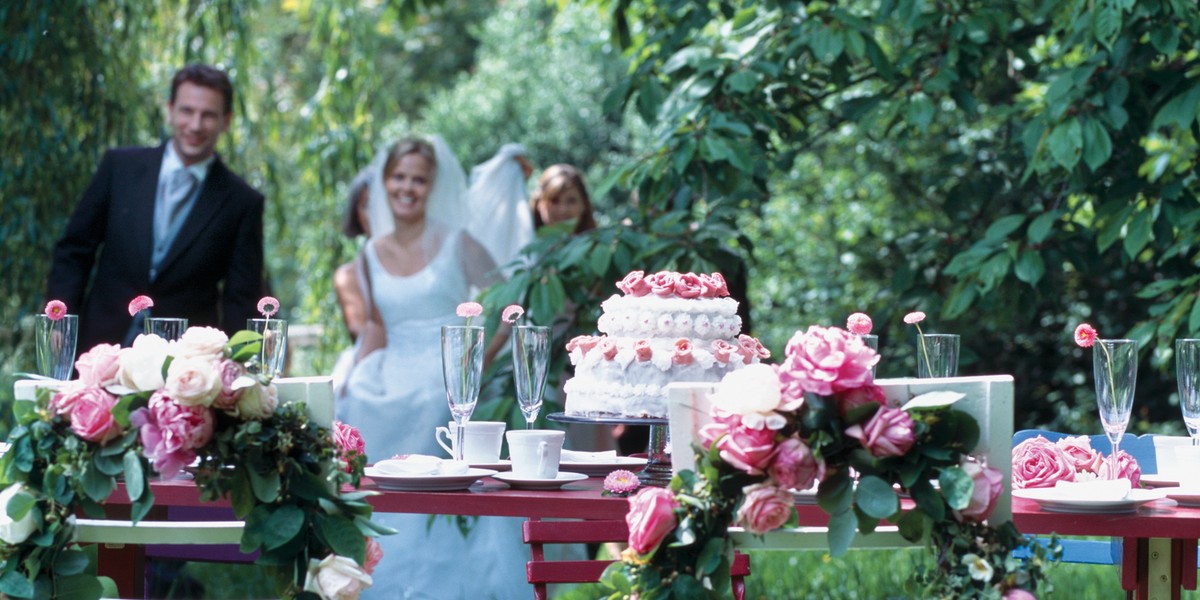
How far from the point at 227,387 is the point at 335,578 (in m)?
0.32

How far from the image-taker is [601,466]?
3174 mm

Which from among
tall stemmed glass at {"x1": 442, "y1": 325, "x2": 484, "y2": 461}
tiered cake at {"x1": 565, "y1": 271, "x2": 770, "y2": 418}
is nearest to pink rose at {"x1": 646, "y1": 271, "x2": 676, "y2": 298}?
tiered cake at {"x1": 565, "y1": 271, "x2": 770, "y2": 418}

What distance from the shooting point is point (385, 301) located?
5777mm

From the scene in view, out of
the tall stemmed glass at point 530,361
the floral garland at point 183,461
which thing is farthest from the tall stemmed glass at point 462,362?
the floral garland at point 183,461

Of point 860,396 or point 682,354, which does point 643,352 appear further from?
point 860,396

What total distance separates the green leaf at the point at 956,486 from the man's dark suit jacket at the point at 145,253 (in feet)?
10.4

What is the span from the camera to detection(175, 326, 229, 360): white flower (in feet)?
6.82

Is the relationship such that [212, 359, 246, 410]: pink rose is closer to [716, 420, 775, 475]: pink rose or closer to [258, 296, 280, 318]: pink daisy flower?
[258, 296, 280, 318]: pink daisy flower

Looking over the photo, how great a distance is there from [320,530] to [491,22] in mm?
11330

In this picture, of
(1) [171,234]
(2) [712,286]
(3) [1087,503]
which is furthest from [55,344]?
(1) [171,234]

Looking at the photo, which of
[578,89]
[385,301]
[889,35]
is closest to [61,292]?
[385,301]

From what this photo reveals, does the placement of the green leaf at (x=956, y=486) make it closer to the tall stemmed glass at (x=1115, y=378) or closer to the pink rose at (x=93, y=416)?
the tall stemmed glass at (x=1115, y=378)

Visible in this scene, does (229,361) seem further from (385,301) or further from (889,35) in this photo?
(889,35)

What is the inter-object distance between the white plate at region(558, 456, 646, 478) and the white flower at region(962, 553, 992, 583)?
122cm
